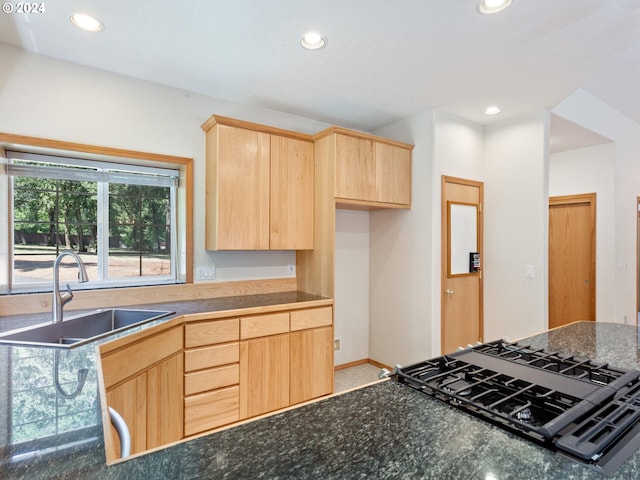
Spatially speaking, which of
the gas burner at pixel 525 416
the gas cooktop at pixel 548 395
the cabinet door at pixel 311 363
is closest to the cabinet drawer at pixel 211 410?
the cabinet door at pixel 311 363

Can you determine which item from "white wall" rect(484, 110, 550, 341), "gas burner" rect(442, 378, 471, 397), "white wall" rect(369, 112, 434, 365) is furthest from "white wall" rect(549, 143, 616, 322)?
"gas burner" rect(442, 378, 471, 397)

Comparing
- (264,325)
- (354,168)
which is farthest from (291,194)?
(264,325)

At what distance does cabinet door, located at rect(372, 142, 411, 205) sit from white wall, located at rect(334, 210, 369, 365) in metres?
0.59

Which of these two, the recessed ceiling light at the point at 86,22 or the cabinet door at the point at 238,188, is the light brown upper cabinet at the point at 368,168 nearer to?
the cabinet door at the point at 238,188

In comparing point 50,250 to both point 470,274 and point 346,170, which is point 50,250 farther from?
point 470,274

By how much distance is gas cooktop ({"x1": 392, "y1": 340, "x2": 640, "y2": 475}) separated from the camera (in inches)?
29.3

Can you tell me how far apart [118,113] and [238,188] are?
3.36 feet

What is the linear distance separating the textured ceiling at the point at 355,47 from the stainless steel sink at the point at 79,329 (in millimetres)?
1725

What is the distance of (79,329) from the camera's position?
206cm

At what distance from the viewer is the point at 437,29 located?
2027mm

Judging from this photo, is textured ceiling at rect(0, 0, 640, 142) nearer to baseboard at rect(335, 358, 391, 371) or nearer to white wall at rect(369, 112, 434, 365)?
white wall at rect(369, 112, 434, 365)

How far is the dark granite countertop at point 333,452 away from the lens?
2.14 feet

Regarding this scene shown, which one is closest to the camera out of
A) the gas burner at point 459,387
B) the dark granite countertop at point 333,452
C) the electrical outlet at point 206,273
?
the dark granite countertop at point 333,452

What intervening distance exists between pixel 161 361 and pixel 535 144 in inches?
143
